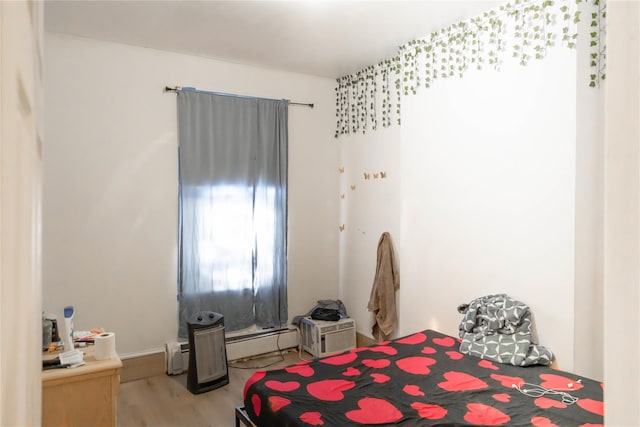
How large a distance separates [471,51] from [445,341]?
205 cm

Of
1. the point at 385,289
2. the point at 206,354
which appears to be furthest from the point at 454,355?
the point at 206,354

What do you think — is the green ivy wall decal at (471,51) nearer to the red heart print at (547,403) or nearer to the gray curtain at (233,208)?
the gray curtain at (233,208)

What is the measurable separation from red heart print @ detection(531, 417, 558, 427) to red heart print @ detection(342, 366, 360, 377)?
3.09 ft

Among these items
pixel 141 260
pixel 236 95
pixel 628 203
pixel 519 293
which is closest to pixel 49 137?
pixel 141 260

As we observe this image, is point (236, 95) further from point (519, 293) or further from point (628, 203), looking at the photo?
point (628, 203)

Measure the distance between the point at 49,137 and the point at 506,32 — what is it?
336cm

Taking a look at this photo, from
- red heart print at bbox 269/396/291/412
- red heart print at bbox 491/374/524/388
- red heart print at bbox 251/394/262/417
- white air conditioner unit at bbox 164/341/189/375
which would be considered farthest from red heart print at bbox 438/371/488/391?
white air conditioner unit at bbox 164/341/189/375

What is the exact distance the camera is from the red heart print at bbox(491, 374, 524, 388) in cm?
246

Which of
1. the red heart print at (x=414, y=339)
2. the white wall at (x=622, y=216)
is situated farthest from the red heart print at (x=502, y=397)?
the white wall at (x=622, y=216)

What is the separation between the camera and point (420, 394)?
2.37 meters

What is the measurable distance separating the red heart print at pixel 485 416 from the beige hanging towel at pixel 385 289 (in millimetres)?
1856

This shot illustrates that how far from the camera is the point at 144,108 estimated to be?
3.82 metres

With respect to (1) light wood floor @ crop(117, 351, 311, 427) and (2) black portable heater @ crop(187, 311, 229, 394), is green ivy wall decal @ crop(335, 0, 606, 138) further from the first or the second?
(1) light wood floor @ crop(117, 351, 311, 427)

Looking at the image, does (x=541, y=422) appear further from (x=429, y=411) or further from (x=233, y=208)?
(x=233, y=208)
